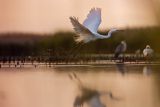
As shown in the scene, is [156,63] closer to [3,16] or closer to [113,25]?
[113,25]

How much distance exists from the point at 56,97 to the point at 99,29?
25 centimetres

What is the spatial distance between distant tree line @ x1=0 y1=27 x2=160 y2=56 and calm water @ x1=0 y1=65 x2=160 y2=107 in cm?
5

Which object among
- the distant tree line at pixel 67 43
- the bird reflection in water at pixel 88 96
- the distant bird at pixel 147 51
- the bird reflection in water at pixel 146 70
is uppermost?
the distant tree line at pixel 67 43

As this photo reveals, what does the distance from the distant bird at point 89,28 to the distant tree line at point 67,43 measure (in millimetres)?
14

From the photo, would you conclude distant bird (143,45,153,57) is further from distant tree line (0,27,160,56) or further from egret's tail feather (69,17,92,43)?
egret's tail feather (69,17,92,43)

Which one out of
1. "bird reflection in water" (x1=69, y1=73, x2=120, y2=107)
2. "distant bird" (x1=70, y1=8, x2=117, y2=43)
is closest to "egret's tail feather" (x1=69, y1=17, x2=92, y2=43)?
"distant bird" (x1=70, y1=8, x2=117, y2=43)

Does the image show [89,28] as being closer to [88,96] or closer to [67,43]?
[67,43]

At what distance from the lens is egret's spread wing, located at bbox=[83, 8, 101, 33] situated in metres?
1.69

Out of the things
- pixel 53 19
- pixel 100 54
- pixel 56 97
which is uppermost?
pixel 53 19

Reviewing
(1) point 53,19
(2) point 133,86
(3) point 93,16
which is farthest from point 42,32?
(2) point 133,86

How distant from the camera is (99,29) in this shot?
5.56ft

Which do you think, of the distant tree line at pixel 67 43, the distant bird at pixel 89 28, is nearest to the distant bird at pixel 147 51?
the distant tree line at pixel 67 43

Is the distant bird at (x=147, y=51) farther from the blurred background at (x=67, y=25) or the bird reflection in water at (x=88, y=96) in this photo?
the bird reflection in water at (x=88, y=96)

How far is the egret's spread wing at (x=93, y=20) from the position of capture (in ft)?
5.53
